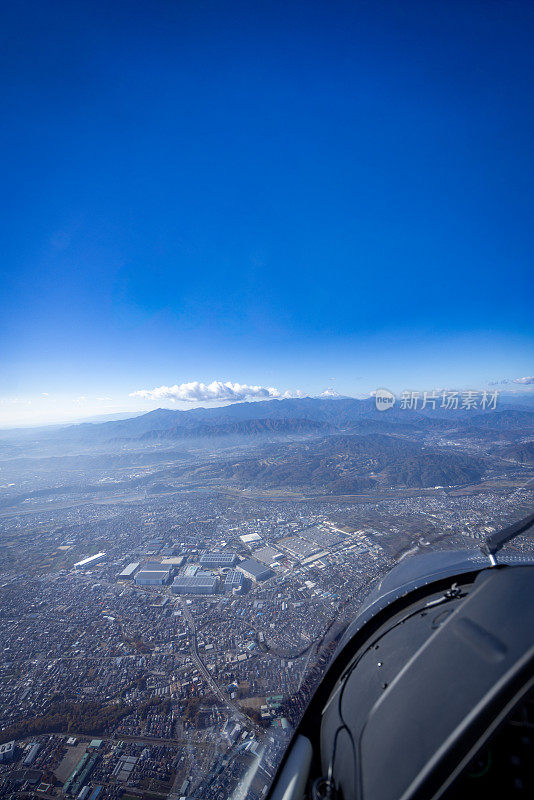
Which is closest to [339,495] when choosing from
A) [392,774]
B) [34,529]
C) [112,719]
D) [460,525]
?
[460,525]

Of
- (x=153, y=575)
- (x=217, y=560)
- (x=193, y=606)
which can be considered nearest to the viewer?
(x=193, y=606)

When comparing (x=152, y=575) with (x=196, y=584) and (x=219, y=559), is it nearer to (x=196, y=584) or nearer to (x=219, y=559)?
(x=196, y=584)

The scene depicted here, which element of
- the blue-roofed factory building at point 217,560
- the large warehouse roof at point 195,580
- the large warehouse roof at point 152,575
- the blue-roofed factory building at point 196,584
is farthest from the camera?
the blue-roofed factory building at point 217,560

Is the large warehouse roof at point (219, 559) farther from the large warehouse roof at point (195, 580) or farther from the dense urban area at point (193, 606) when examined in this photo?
the large warehouse roof at point (195, 580)

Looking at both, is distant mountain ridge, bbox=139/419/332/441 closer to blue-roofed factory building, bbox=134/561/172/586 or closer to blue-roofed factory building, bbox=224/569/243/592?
blue-roofed factory building, bbox=134/561/172/586

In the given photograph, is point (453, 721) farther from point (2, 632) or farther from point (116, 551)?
point (116, 551)

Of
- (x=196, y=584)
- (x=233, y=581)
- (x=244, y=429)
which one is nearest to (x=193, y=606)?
(x=196, y=584)

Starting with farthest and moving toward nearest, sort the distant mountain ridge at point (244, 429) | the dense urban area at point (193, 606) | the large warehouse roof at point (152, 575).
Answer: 1. the distant mountain ridge at point (244, 429)
2. the large warehouse roof at point (152, 575)
3. the dense urban area at point (193, 606)

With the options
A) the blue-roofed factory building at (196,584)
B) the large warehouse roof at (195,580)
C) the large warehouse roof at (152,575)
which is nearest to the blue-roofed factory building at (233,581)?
the blue-roofed factory building at (196,584)
